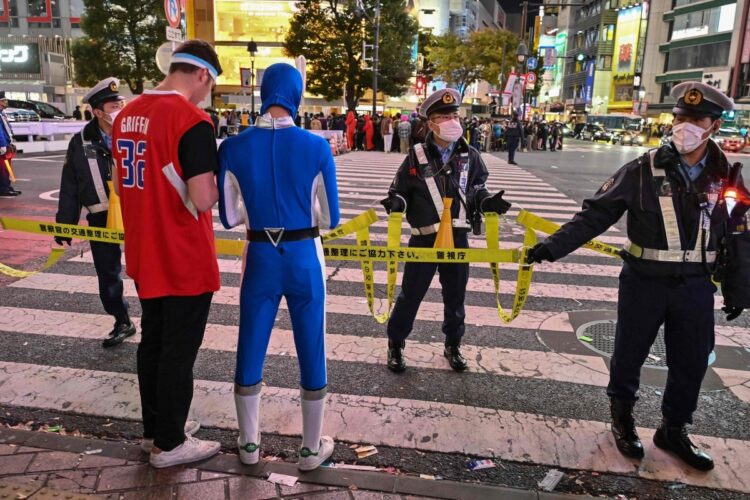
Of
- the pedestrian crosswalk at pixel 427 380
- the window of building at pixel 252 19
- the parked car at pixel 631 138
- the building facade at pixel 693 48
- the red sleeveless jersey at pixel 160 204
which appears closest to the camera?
the red sleeveless jersey at pixel 160 204

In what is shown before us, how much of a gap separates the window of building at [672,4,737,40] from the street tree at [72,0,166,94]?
54562 mm

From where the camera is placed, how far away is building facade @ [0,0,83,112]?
64625 millimetres

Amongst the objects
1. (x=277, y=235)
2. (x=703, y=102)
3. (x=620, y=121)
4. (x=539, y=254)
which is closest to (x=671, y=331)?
(x=539, y=254)

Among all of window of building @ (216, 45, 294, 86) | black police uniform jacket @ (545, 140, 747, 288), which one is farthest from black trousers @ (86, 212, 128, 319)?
window of building @ (216, 45, 294, 86)

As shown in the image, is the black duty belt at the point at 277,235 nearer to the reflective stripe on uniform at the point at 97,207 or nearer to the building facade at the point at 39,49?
the reflective stripe on uniform at the point at 97,207

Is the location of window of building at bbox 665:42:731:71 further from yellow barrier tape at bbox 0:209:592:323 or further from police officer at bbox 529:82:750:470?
police officer at bbox 529:82:750:470

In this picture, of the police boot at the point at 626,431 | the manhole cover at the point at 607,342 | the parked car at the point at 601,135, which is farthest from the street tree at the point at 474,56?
the police boot at the point at 626,431

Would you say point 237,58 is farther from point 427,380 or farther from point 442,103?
point 427,380

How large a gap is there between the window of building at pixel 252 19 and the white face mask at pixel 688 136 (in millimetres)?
65293

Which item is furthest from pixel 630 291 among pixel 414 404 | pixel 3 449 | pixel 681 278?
pixel 3 449

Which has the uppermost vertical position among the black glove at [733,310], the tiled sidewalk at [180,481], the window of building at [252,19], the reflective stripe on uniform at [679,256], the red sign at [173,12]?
the window of building at [252,19]

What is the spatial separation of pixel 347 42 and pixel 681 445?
3895 centimetres

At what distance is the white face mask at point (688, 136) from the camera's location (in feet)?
10.2

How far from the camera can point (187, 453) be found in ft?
10.4
